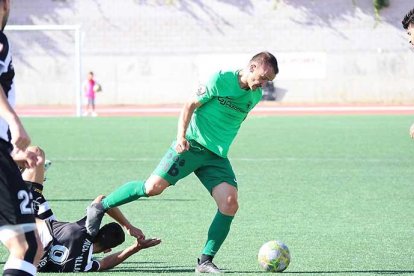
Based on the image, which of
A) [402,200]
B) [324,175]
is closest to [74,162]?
[324,175]

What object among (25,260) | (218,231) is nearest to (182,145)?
(218,231)

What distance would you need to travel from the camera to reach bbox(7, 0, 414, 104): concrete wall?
42812 mm

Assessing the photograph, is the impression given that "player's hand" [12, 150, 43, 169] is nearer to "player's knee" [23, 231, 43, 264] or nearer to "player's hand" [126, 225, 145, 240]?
"player's knee" [23, 231, 43, 264]

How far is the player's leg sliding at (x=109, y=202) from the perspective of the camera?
722cm

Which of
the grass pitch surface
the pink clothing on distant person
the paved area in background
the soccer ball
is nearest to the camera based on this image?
the soccer ball

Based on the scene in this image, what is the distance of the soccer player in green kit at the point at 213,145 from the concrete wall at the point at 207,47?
3556cm

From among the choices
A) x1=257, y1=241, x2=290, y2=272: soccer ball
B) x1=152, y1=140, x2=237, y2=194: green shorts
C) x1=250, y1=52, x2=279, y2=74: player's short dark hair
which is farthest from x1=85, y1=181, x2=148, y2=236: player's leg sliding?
x1=250, y1=52, x2=279, y2=74: player's short dark hair

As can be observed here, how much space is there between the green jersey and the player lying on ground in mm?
919

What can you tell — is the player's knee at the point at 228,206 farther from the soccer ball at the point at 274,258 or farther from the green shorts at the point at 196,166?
the soccer ball at the point at 274,258

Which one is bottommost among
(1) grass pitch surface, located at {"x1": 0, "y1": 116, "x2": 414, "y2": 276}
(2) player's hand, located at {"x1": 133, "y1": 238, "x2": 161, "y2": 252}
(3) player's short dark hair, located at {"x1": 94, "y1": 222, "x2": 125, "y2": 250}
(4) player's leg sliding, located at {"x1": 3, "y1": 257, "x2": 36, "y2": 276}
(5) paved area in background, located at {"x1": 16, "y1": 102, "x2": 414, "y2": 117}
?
(5) paved area in background, located at {"x1": 16, "y1": 102, "x2": 414, "y2": 117}

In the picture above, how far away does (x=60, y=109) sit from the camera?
1631 inches

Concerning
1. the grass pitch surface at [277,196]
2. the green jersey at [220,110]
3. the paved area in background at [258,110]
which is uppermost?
the green jersey at [220,110]

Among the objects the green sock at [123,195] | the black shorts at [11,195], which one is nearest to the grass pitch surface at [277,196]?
the green sock at [123,195]

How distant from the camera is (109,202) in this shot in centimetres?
745
